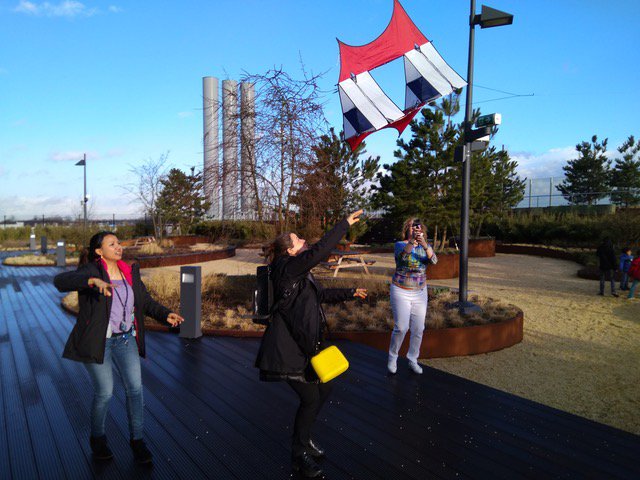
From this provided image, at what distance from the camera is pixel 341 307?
25.7 feet

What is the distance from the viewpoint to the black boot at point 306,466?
2.62 meters

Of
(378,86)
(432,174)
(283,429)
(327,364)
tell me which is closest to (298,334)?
(327,364)

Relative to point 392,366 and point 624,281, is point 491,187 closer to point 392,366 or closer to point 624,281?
point 624,281

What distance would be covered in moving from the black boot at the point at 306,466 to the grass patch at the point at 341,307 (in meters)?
3.60

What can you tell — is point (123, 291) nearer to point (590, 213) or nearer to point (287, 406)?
point (287, 406)

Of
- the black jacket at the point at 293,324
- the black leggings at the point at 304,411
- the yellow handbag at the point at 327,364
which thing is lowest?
the black leggings at the point at 304,411

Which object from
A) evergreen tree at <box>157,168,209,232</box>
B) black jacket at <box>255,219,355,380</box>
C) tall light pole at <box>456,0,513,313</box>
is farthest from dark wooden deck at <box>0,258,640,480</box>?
evergreen tree at <box>157,168,209,232</box>

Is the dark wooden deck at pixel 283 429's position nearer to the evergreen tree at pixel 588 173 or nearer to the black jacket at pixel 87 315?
the black jacket at pixel 87 315


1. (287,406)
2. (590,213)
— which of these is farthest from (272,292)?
(590,213)

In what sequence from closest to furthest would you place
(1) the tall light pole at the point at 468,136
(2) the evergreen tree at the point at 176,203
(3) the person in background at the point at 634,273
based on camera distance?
(1) the tall light pole at the point at 468,136 < (3) the person in background at the point at 634,273 < (2) the evergreen tree at the point at 176,203

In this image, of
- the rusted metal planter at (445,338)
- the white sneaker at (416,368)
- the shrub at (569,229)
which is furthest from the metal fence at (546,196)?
the white sneaker at (416,368)

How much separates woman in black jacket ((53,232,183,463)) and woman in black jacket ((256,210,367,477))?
0.89 metres

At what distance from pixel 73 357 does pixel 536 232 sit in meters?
26.8

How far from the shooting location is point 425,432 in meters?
→ 3.28
